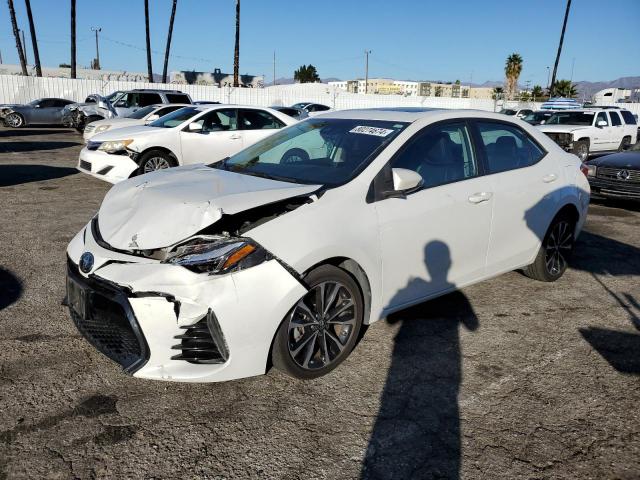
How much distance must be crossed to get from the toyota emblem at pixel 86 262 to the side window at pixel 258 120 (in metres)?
7.63

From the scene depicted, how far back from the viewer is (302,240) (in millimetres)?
3025

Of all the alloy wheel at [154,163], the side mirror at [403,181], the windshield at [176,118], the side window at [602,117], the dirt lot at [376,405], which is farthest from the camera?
the side window at [602,117]

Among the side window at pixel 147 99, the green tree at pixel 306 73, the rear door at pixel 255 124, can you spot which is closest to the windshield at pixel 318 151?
the rear door at pixel 255 124

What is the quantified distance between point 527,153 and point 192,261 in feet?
10.7

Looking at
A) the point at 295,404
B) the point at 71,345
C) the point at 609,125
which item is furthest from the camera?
the point at 609,125

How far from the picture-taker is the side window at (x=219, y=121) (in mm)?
9977

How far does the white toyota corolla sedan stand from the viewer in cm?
282

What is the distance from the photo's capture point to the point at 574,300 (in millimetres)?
4844

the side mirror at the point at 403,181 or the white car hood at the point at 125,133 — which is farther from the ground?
the side mirror at the point at 403,181

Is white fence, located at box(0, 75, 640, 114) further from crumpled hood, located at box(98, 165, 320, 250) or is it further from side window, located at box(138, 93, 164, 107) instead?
crumpled hood, located at box(98, 165, 320, 250)

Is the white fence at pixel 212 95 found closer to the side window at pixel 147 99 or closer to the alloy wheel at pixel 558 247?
the side window at pixel 147 99

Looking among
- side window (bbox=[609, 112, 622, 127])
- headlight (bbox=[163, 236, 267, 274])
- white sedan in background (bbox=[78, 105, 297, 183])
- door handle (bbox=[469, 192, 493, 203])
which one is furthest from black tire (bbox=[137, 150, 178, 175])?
side window (bbox=[609, 112, 622, 127])

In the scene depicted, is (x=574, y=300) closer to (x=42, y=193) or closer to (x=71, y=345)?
(x=71, y=345)

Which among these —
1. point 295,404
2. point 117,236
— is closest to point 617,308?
point 295,404
